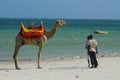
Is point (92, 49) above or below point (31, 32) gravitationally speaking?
below

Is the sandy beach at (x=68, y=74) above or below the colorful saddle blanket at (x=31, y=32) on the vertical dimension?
below

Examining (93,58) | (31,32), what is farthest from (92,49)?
(31,32)

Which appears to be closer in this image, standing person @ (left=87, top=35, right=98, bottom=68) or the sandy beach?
the sandy beach

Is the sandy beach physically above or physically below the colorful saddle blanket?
below

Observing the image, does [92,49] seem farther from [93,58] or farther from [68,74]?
[68,74]

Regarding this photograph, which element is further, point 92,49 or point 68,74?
point 92,49

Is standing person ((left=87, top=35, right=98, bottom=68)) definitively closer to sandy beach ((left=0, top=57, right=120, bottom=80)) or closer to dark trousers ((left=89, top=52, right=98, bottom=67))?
dark trousers ((left=89, top=52, right=98, bottom=67))

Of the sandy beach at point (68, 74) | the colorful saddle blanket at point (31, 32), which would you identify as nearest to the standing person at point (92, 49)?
the sandy beach at point (68, 74)

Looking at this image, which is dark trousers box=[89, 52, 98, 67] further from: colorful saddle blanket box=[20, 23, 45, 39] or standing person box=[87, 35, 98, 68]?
colorful saddle blanket box=[20, 23, 45, 39]

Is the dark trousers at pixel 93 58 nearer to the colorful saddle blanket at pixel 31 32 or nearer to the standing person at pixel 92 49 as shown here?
the standing person at pixel 92 49

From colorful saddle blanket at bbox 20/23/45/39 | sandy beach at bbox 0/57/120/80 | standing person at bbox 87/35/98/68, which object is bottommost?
sandy beach at bbox 0/57/120/80

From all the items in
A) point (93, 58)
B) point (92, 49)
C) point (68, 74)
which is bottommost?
point (68, 74)

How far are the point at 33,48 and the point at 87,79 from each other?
57.4ft

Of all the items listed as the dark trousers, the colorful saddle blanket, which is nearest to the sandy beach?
the dark trousers
